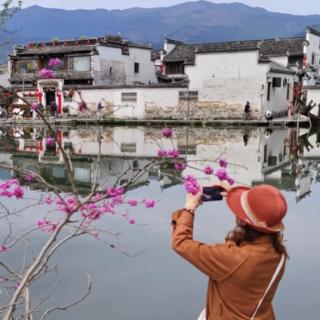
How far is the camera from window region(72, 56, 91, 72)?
3306cm

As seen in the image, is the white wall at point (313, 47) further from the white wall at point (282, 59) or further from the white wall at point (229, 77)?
the white wall at point (229, 77)

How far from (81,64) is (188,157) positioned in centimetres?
2154

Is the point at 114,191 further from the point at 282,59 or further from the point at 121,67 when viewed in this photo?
the point at 282,59

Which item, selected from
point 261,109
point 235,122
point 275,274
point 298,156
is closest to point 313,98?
point 261,109

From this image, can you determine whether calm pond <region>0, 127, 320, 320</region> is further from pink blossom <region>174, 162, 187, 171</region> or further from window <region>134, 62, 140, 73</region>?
window <region>134, 62, 140, 73</region>

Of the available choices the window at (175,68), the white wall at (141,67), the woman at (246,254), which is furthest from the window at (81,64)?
the woman at (246,254)

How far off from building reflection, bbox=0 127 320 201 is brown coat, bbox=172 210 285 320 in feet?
16.8

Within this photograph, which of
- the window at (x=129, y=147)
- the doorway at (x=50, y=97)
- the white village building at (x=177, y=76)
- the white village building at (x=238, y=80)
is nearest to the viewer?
the window at (x=129, y=147)

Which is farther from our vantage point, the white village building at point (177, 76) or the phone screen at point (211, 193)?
the white village building at point (177, 76)

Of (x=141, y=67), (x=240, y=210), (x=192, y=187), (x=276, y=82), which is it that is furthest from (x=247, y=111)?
(x=240, y=210)

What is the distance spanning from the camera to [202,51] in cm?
2881

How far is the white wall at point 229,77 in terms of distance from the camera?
1089 inches

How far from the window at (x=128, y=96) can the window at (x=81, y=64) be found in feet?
15.0

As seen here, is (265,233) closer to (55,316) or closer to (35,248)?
(55,316)
